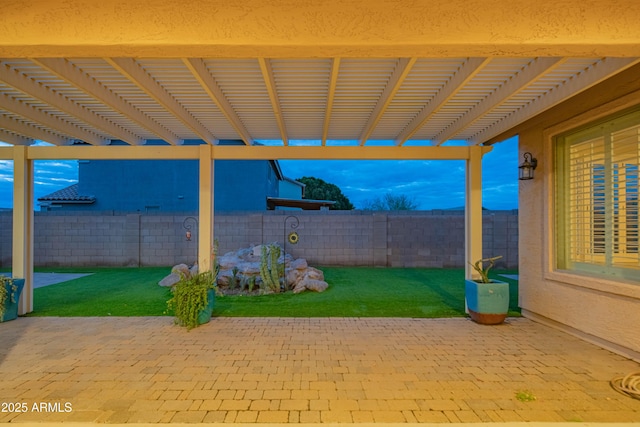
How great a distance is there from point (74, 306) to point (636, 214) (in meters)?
7.93

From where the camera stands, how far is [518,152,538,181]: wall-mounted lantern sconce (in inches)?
191

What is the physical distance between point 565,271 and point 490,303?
103 centimetres

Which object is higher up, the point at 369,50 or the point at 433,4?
the point at 433,4

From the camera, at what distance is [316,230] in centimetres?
1003

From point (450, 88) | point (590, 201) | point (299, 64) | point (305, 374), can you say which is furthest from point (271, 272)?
point (590, 201)

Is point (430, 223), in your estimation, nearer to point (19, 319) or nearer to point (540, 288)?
point (540, 288)

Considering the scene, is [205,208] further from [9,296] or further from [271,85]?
[9,296]

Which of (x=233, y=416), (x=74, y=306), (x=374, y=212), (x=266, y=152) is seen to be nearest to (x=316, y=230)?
(x=374, y=212)

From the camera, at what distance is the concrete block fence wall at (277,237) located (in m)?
10.1

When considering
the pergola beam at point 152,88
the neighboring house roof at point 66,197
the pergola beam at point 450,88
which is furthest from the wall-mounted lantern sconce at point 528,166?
the neighboring house roof at point 66,197

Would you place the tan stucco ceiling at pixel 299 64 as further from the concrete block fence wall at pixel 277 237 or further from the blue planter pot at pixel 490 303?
the concrete block fence wall at pixel 277 237

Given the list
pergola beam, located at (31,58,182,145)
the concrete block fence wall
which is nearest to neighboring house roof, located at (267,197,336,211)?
the concrete block fence wall

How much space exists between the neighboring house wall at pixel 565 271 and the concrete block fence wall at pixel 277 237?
5029mm

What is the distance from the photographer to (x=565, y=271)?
4445mm
